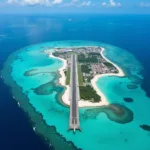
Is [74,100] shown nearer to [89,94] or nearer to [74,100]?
[74,100]

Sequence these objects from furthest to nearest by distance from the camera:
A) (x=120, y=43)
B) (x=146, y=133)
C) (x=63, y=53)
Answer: (x=120, y=43) → (x=63, y=53) → (x=146, y=133)

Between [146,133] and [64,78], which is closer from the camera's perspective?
[146,133]

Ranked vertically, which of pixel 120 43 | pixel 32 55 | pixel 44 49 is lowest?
pixel 32 55

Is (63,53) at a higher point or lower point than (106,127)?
higher

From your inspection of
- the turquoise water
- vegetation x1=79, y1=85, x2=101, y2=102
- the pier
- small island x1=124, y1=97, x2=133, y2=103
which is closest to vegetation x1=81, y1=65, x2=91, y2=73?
the pier

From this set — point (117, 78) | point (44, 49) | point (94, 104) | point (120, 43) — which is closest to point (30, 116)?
point (94, 104)

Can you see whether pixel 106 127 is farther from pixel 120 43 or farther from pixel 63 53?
pixel 120 43

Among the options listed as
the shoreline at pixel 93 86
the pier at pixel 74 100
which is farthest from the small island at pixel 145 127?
the pier at pixel 74 100

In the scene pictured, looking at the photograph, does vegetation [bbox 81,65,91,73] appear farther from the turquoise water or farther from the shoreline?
the turquoise water
